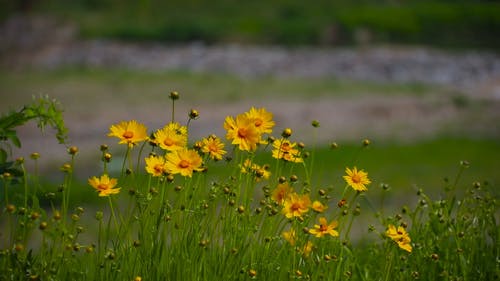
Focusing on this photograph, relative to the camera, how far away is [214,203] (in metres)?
2.34

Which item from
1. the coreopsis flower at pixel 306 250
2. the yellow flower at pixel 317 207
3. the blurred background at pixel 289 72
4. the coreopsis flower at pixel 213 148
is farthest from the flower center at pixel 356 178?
the blurred background at pixel 289 72

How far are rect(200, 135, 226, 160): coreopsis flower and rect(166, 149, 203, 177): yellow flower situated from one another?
3.7 inches

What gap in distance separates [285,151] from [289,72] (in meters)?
13.6

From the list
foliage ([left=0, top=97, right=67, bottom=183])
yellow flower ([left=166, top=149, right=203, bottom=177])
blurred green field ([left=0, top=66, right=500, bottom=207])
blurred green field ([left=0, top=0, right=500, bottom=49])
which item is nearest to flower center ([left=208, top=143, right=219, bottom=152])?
yellow flower ([left=166, top=149, right=203, bottom=177])

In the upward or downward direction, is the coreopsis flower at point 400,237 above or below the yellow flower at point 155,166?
below

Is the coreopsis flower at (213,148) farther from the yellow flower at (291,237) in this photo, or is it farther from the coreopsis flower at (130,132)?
the yellow flower at (291,237)

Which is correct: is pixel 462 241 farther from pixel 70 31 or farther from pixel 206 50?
pixel 70 31

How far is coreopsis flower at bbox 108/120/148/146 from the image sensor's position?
2.09 m

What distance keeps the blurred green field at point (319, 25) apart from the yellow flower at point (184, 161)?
16.8 m

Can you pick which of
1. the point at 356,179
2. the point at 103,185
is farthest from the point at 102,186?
the point at 356,179

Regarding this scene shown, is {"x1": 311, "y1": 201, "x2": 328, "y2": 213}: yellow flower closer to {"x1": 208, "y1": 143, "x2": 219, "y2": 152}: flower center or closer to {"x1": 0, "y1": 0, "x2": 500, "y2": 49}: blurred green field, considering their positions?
{"x1": 208, "y1": 143, "x2": 219, "y2": 152}: flower center

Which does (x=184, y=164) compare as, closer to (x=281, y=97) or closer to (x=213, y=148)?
(x=213, y=148)

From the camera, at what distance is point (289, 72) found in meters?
15.8

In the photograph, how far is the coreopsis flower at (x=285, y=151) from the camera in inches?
88.7
